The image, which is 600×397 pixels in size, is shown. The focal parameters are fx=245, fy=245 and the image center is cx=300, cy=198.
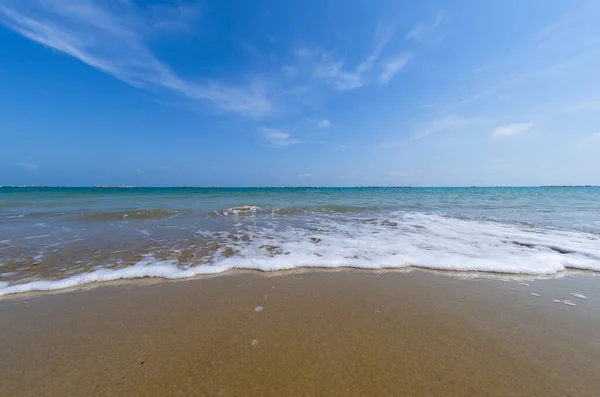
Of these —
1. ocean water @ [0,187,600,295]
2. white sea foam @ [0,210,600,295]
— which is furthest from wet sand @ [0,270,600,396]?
ocean water @ [0,187,600,295]

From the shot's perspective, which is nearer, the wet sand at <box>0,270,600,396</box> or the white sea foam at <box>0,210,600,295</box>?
the wet sand at <box>0,270,600,396</box>

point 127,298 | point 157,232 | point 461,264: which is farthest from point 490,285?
point 157,232

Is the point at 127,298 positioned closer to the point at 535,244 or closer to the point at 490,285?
the point at 490,285

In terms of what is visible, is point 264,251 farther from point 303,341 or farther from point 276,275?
point 303,341

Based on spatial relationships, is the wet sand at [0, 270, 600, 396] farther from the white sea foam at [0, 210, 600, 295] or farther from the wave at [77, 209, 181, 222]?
the wave at [77, 209, 181, 222]

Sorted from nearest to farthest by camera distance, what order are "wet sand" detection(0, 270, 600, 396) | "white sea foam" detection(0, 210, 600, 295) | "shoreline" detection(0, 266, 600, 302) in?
1. "wet sand" detection(0, 270, 600, 396)
2. "shoreline" detection(0, 266, 600, 302)
3. "white sea foam" detection(0, 210, 600, 295)

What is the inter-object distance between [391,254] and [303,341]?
3174mm

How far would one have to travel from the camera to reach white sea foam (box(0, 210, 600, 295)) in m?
3.96

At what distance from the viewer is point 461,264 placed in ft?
13.9

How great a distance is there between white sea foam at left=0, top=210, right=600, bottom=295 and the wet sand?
0.56m

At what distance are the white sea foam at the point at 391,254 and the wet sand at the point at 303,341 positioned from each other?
22.2 inches

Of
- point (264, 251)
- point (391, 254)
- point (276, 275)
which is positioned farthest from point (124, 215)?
point (391, 254)

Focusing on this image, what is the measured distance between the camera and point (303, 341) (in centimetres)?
220

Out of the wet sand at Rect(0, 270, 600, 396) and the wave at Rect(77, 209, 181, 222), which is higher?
the wave at Rect(77, 209, 181, 222)
